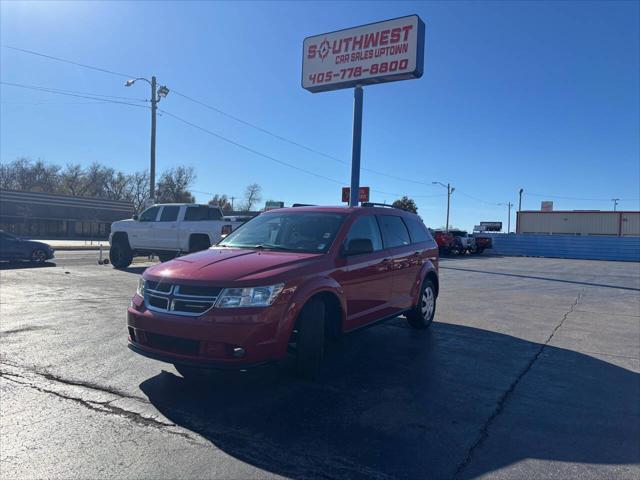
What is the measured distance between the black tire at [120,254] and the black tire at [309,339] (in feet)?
42.5

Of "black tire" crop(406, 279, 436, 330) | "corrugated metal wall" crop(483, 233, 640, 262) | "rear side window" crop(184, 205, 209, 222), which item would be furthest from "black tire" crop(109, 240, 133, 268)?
"corrugated metal wall" crop(483, 233, 640, 262)

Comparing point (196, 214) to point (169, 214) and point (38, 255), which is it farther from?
point (38, 255)

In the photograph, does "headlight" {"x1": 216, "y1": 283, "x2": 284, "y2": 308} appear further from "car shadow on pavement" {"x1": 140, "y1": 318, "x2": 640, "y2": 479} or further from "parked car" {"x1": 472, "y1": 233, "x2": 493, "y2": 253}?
"parked car" {"x1": 472, "y1": 233, "x2": 493, "y2": 253}

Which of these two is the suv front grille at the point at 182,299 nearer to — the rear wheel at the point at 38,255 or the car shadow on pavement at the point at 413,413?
the car shadow on pavement at the point at 413,413

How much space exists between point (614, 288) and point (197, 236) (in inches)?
525

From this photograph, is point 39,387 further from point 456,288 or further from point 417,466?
point 456,288

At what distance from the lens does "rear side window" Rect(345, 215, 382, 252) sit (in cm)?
568

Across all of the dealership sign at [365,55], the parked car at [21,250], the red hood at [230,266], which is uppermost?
the dealership sign at [365,55]

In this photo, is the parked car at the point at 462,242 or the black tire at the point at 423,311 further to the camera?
the parked car at the point at 462,242

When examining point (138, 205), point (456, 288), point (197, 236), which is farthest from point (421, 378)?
point (138, 205)

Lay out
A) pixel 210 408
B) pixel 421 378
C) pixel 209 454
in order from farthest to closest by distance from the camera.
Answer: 1. pixel 421 378
2. pixel 210 408
3. pixel 209 454

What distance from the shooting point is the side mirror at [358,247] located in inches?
207

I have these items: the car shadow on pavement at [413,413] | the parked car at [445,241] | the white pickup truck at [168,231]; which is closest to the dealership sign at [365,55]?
the white pickup truck at [168,231]

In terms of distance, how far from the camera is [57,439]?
11.5 ft
